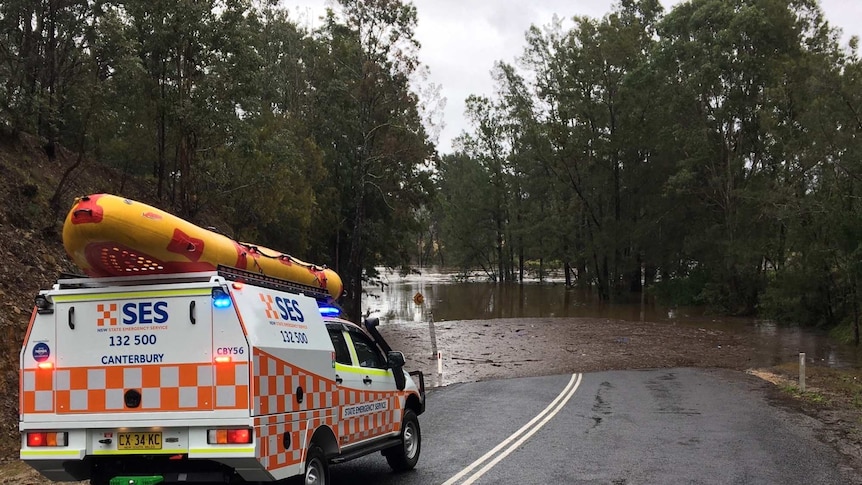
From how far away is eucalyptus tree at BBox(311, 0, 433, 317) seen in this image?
3834 centimetres

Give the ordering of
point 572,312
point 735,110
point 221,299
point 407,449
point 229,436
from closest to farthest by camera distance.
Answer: point 229,436 → point 221,299 → point 407,449 → point 735,110 → point 572,312

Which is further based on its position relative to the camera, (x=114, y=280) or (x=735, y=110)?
(x=735, y=110)

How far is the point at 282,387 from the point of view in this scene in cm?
587

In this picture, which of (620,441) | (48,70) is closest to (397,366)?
(620,441)

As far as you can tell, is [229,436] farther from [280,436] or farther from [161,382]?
[161,382]

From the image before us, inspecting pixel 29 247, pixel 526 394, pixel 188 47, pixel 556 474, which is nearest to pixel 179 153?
pixel 188 47

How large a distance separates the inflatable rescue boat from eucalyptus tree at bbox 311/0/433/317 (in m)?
32.6

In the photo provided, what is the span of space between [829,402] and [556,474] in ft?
32.7

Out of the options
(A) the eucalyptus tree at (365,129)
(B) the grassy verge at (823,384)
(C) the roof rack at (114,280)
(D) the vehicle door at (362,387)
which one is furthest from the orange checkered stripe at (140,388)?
(A) the eucalyptus tree at (365,129)

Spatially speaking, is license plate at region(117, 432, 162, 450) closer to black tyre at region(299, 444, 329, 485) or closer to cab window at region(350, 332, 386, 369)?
black tyre at region(299, 444, 329, 485)

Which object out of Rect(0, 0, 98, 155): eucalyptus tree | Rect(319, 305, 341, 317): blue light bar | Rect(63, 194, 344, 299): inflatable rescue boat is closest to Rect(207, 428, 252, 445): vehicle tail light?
Rect(63, 194, 344, 299): inflatable rescue boat

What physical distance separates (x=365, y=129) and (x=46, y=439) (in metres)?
34.0

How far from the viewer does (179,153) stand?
2230cm

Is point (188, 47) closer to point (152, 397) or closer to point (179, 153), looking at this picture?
point (179, 153)
